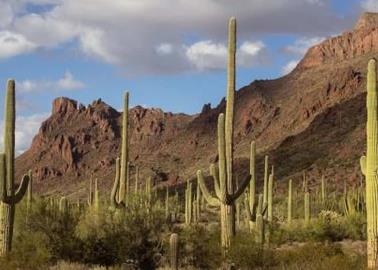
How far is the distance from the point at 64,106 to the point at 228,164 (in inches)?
5666

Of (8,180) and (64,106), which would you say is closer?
(8,180)

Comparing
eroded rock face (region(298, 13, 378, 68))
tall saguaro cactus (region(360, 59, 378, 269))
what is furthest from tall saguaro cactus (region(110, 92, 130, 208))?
eroded rock face (region(298, 13, 378, 68))

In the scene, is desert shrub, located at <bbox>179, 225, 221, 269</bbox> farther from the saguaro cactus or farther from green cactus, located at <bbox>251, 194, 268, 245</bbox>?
green cactus, located at <bbox>251, 194, 268, 245</bbox>

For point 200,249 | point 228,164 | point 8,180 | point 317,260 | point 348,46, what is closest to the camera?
point 317,260

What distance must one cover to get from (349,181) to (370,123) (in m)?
47.5

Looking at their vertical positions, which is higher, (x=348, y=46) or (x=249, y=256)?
(x=348, y=46)

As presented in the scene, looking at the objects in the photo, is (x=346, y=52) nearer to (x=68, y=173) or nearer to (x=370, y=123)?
(x=68, y=173)

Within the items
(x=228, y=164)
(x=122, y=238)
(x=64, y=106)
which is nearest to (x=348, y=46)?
(x=64, y=106)

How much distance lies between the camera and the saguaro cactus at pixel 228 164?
1740cm

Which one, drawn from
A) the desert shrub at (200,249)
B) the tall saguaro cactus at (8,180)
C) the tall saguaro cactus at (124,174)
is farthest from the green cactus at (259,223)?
the tall saguaro cactus at (8,180)

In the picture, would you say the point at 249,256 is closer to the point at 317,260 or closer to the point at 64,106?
the point at 317,260

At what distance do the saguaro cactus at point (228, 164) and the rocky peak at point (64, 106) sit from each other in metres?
141

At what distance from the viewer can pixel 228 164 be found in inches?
696

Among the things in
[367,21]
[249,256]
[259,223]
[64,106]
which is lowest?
[249,256]
